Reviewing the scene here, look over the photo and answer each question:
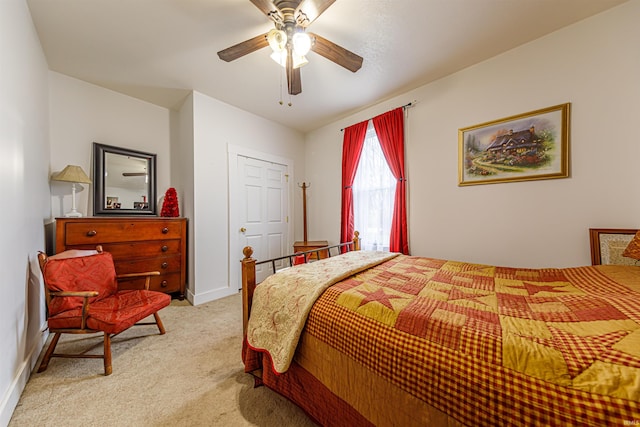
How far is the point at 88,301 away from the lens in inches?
65.6

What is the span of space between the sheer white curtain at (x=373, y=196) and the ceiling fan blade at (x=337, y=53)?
4.81ft

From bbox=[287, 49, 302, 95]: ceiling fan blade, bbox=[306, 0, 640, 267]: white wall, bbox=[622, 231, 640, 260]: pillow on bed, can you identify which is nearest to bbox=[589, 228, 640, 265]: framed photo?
bbox=[306, 0, 640, 267]: white wall

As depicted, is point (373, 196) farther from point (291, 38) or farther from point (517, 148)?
point (291, 38)

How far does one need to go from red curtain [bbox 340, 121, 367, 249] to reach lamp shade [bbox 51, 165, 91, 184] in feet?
10.1

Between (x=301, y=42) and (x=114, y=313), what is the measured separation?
2.40 meters

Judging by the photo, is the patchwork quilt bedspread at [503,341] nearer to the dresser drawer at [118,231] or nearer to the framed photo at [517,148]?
the framed photo at [517,148]

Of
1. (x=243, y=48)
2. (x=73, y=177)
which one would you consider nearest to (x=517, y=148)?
(x=243, y=48)

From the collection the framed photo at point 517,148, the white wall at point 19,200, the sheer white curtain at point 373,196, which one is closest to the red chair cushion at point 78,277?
the white wall at point 19,200

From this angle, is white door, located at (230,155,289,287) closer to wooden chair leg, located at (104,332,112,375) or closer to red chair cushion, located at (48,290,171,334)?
red chair cushion, located at (48,290,171,334)

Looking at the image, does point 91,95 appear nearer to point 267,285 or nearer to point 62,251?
point 62,251

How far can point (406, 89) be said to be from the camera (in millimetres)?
2900

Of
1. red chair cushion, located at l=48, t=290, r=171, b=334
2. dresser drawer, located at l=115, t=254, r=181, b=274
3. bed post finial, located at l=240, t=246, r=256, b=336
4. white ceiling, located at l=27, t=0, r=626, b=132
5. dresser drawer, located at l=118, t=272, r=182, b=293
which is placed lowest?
dresser drawer, located at l=118, t=272, r=182, b=293

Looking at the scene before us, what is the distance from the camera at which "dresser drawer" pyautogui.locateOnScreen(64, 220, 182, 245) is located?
2.31 m

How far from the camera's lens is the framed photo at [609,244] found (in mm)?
1715
